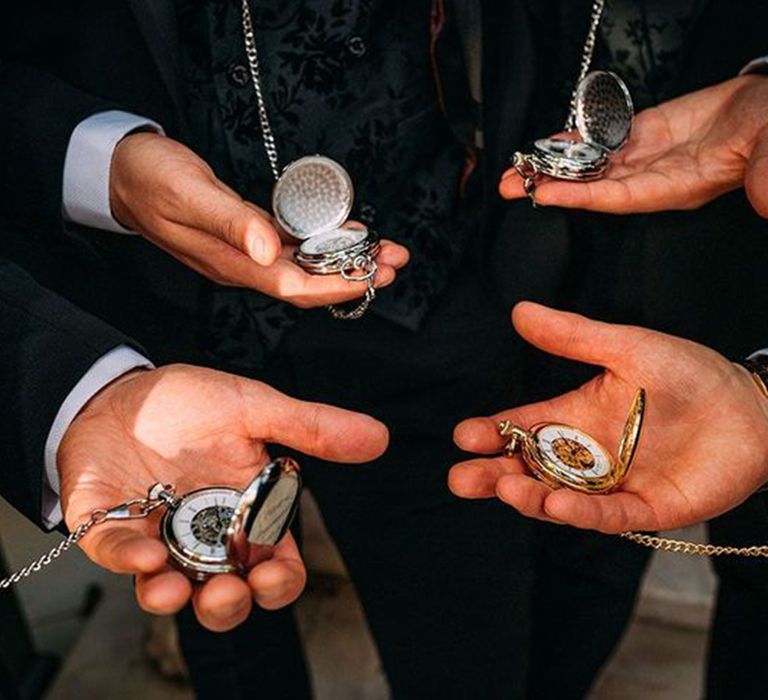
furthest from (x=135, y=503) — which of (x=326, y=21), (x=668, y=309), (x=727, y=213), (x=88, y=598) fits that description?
(x=88, y=598)

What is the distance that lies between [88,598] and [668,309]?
211 cm

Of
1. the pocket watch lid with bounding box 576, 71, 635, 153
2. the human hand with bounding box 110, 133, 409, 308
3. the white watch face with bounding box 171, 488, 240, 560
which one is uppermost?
the pocket watch lid with bounding box 576, 71, 635, 153

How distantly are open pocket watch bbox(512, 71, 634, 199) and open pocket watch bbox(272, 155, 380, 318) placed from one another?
0.32 meters

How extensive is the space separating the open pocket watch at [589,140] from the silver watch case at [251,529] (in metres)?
0.74

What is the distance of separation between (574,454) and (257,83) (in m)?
0.81

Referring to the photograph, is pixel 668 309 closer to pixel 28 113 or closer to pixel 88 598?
pixel 28 113

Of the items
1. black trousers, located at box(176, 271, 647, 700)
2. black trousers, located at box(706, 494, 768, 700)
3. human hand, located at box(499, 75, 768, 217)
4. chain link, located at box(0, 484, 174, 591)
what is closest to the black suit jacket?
chain link, located at box(0, 484, 174, 591)

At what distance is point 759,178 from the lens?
146 cm

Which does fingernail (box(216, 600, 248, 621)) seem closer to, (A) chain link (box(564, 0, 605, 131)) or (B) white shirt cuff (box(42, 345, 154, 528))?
(B) white shirt cuff (box(42, 345, 154, 528))

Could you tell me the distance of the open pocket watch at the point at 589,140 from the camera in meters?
1.61

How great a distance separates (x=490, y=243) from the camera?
1.76 metres

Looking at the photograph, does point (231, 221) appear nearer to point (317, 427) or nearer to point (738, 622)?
point (317, 427)

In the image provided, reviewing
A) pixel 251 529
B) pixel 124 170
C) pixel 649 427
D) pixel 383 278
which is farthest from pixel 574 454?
pixel 124 170

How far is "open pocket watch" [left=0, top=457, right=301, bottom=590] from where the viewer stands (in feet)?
3.71
